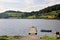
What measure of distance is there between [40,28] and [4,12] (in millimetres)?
552

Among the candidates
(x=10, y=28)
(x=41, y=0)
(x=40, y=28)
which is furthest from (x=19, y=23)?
(x=41, y=0)

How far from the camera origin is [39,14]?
235 cm

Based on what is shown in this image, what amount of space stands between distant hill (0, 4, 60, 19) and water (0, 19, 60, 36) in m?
0.06

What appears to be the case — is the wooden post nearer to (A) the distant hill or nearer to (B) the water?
(B) the water

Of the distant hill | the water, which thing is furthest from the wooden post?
the distant hill

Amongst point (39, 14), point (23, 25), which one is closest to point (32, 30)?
point (23, 25)

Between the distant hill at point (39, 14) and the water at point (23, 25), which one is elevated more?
the distant hill at point (39, 14)

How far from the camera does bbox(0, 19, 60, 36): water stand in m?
2.28

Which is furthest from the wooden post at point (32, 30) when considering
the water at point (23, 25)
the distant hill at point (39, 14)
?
the distant hill at point (39, 14)

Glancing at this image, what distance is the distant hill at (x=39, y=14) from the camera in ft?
7.64

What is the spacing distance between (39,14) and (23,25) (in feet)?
0.92

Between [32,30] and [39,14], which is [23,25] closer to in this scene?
[32,30]

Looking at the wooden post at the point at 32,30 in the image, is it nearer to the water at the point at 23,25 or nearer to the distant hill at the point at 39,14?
the water at the point at 23,25

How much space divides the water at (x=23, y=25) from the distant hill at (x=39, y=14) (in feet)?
0.20
